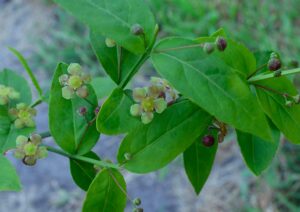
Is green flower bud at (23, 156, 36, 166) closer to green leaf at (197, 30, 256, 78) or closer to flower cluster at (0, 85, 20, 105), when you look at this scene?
flower cluster at (0, 85, 20, 105)

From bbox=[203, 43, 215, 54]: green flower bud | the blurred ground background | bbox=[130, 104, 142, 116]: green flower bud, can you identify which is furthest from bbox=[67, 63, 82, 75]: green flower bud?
the blurred ground background

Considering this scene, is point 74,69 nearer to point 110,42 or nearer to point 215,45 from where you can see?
point 110,42

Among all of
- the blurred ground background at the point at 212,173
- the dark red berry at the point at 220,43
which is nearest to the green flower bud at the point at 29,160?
the dark red berry at the point at 220,43

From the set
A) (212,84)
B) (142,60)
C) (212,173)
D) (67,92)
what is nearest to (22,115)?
(67,92)

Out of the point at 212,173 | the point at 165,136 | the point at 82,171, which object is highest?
the point at 165,136

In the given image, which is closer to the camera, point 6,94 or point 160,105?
point 160,105

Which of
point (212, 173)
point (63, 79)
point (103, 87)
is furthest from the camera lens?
point (212, 173)

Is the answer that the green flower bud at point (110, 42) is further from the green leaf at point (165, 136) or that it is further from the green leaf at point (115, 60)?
the green leaf at point (165, 136)
